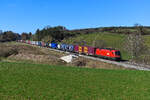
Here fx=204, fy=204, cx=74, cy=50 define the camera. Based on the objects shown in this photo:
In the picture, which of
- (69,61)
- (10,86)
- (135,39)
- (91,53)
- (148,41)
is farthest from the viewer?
(148,41)

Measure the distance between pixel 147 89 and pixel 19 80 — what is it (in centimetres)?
944

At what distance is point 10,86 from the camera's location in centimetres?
1336

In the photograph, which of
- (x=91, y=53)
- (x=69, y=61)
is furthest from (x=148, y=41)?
(x=69, y=61)

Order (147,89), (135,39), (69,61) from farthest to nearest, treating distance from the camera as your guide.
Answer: (135,39), (69,61), (147,89)

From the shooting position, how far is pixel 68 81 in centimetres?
1594

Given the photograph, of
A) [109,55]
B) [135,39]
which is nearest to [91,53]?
[109,55]

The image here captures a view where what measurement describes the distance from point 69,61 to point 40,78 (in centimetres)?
2747

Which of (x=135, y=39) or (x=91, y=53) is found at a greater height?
(x=135, y=39)

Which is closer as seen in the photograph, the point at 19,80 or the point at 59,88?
the point at 59,88

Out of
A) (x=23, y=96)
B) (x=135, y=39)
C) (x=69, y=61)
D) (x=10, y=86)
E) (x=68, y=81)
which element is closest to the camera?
(x=23, y=96)

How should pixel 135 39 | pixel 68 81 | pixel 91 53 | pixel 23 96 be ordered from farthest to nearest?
pixel 135 39 → pixel 91 53 → pixel 68 81 → pixel 23 96

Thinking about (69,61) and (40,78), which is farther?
(69,61)

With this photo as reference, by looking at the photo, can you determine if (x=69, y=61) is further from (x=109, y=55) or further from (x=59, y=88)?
(x=59, y=88)

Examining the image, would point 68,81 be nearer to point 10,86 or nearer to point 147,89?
point 10,86
